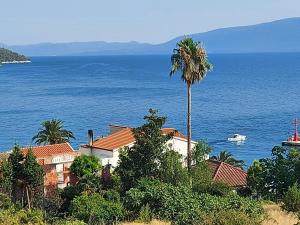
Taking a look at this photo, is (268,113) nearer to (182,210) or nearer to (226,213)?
(182,210)

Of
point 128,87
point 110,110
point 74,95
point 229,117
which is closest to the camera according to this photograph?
point 229,117

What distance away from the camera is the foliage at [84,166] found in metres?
39.2

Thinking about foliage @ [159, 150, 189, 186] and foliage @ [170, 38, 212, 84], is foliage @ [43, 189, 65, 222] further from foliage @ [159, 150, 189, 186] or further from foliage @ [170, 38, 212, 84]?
foliage @ [170, 38, 212, 84]

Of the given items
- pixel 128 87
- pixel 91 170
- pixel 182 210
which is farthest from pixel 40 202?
pixel 128 87

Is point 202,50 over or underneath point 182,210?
over

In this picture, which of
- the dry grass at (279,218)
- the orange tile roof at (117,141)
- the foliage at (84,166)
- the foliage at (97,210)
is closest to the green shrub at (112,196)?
the foliage at (97,210)

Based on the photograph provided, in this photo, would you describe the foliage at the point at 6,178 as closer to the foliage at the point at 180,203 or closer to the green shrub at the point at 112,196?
the green shrub at the point at 112,196

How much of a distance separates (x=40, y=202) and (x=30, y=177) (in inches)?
73.0

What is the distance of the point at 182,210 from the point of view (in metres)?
24.3

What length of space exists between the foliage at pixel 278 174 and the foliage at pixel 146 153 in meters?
6.41

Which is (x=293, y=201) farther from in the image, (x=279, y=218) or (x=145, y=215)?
(x=145, y=215)

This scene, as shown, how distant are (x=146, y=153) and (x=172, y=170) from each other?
1.71m

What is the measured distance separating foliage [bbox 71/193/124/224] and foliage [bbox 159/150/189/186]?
379cm

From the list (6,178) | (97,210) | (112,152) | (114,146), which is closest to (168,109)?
(114,146)
